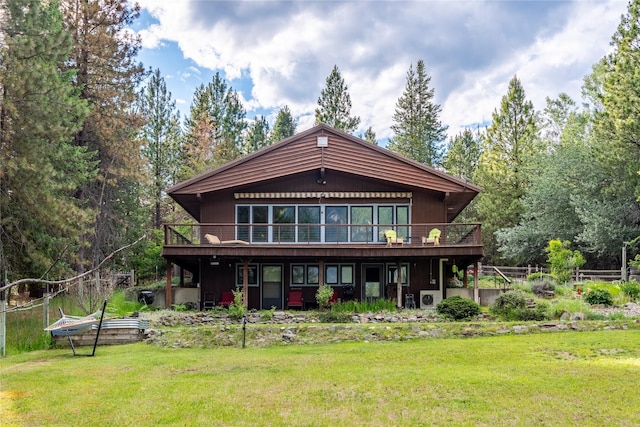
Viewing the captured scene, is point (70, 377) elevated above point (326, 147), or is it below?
below

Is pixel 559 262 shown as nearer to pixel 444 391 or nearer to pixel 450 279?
pixel 450 279

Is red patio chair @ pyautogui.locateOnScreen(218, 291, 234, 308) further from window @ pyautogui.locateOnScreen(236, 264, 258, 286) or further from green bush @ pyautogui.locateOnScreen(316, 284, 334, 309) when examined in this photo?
green bush @ pyautogui.locateOnScreen(316, 284, 334, 309)

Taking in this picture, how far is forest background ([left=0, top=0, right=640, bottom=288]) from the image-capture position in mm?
14688

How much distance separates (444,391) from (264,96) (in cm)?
5064

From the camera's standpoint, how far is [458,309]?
14695mm

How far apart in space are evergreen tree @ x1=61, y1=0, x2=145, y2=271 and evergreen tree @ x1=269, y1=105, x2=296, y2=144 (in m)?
30.2

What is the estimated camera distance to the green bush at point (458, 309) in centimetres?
1462

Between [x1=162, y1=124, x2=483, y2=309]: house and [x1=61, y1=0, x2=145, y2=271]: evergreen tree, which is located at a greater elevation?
[x1=61, y1=0, x2=145, y2=271]: evergreen tree

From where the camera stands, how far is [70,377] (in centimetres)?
841

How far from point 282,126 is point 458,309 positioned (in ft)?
146

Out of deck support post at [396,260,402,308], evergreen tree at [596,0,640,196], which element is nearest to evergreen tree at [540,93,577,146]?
evergreen tree at [596,0,640,196]

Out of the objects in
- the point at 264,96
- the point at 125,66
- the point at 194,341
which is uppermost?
the point at 264,96

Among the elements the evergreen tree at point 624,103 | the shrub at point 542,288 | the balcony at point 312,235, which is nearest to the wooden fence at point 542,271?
the shrub at point 542,288

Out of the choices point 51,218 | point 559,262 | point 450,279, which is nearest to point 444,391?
point 51,218
